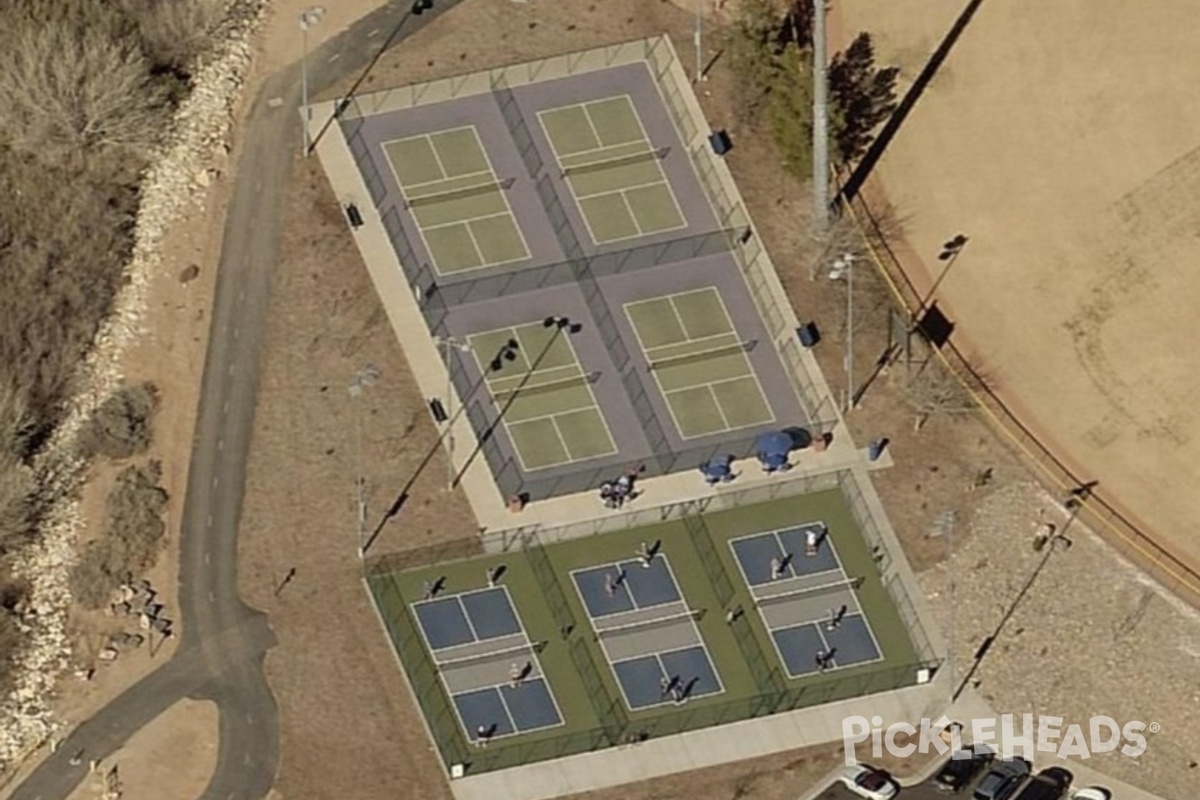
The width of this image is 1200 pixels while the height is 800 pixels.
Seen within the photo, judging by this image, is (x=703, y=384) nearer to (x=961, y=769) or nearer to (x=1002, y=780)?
(x=961, y=769)

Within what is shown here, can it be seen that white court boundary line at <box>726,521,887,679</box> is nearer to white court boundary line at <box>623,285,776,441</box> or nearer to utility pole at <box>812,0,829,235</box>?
white court boundary line at <box>623,285,776,441</box>

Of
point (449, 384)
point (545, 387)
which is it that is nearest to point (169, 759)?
point (449, 384)

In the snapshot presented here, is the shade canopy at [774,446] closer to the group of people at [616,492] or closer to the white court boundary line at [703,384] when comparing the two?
the white court boundary line at [703,384]

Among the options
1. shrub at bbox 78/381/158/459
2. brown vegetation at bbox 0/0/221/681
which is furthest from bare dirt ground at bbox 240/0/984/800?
brown vegetation at bbox 0/0/221/681

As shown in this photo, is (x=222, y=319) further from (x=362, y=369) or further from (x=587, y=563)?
(x=587, y=563)

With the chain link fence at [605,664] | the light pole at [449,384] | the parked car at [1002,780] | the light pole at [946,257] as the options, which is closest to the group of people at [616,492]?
the chain link fence at [605,664]
